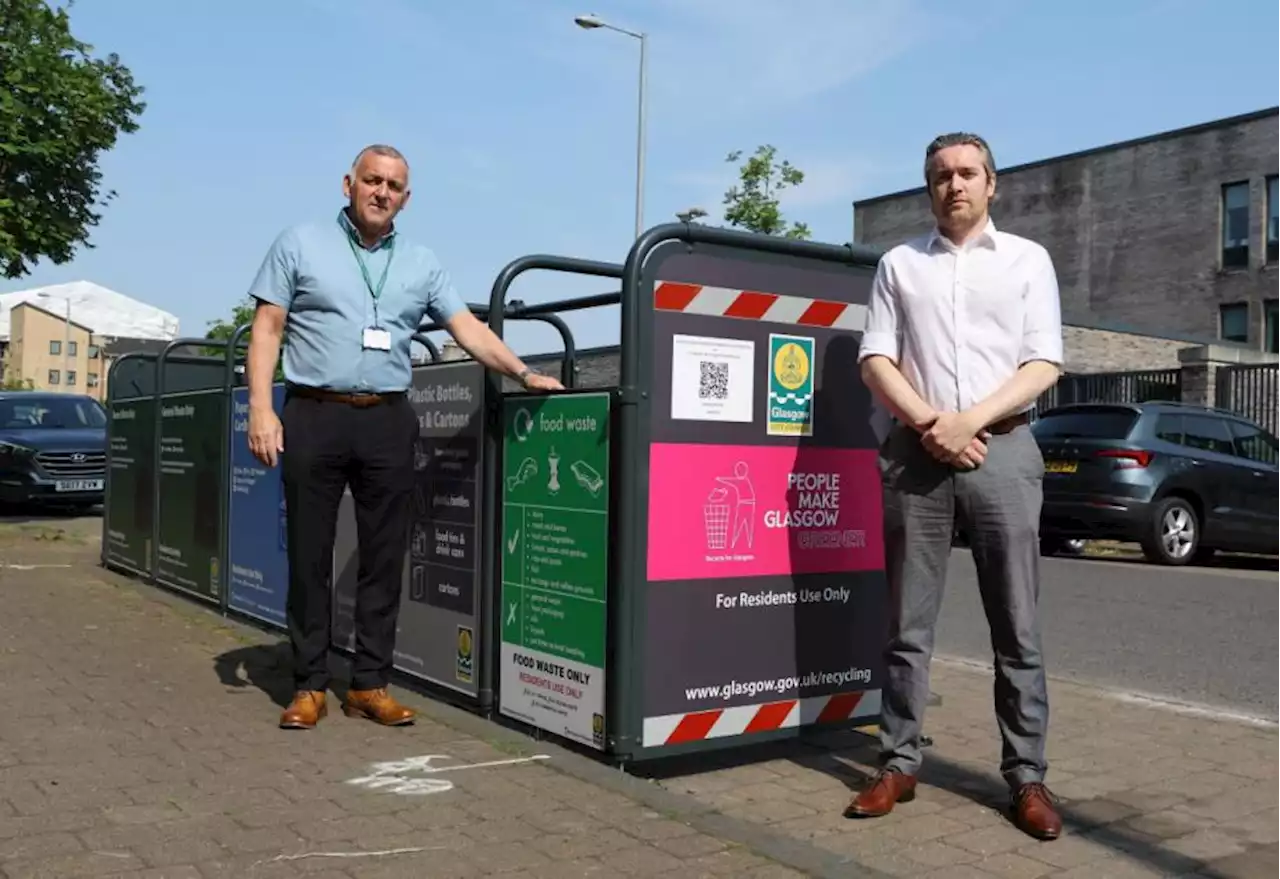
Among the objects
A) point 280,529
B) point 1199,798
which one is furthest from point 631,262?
point 280,529

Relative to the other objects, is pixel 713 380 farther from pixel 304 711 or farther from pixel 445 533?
pixel 304 711

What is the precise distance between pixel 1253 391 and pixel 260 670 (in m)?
19.6

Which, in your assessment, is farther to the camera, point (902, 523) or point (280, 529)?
point (280, 529)

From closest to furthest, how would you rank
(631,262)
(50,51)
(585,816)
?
(585,816) < (631,262) < (50,51)

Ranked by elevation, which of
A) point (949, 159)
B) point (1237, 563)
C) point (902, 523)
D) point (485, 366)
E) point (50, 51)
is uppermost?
point (50, 51)

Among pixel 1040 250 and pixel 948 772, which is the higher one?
pixel 1040 250

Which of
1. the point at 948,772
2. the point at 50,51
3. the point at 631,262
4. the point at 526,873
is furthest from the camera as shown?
the point at 50,51

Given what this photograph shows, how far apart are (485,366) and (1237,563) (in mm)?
13092

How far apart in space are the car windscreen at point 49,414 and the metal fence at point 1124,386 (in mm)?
15234

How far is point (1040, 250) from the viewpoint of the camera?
4.22 meters

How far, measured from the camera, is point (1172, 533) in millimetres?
14133

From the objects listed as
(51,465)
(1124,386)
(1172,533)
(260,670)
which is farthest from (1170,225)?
(260,670)

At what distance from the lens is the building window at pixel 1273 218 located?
34.8m

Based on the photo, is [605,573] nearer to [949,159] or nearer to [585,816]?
[585,816]
